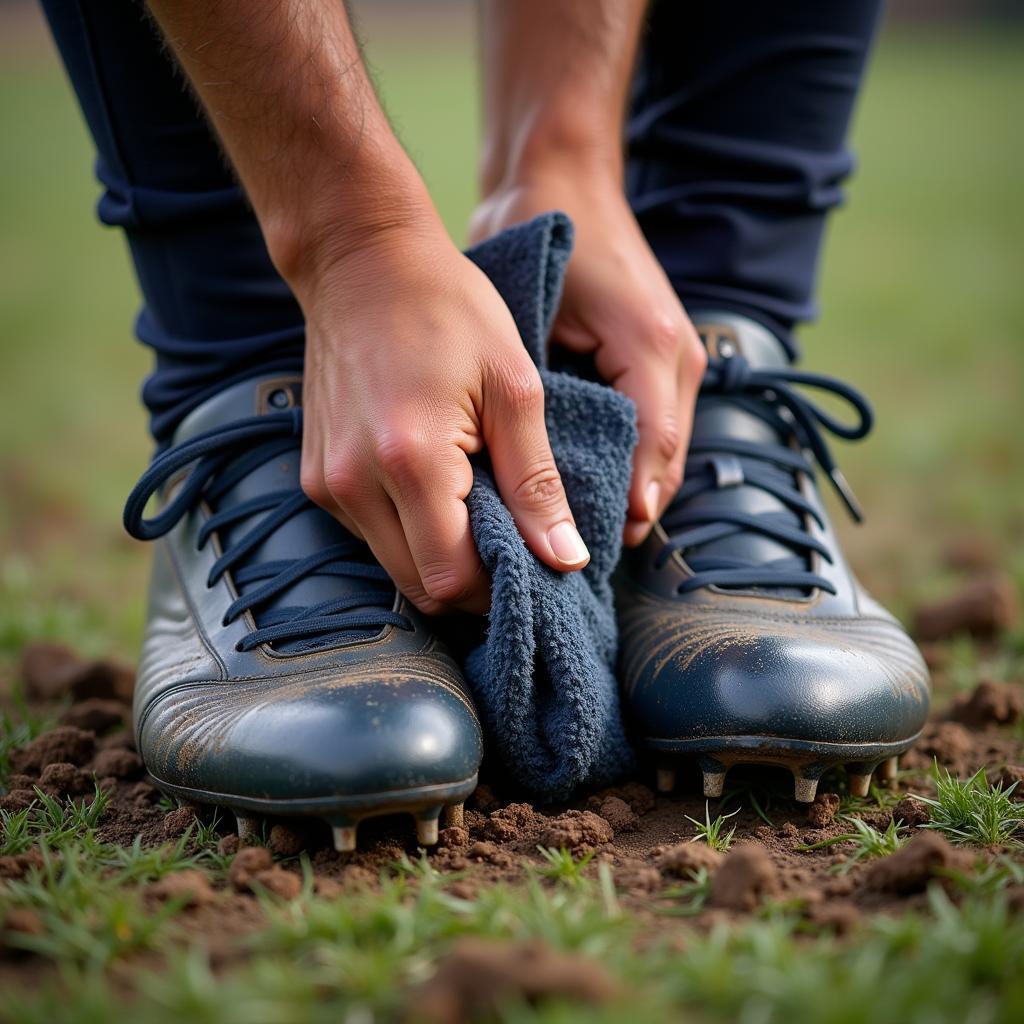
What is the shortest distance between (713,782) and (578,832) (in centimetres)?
22

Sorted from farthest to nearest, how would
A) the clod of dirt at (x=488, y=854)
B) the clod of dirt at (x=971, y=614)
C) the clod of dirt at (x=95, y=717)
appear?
the clod of dirt at (x=971, y=614) → the clod of dirt at (x=95, y=717) → the clod of dirt at (x=488, y=854)

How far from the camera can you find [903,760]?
5.62 feet

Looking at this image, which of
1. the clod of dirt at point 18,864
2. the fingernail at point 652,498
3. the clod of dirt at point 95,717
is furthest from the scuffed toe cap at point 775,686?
the clod of dirt at point 95,717

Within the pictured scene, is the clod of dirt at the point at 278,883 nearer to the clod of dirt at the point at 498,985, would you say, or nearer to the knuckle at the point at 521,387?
the clod of dirt at the point at 498,985

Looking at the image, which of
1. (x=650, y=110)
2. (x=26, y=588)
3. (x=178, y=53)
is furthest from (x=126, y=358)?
(x=178, y=53)

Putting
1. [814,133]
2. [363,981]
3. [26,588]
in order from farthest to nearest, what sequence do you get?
[26,588]
[814,133]
[363,981]

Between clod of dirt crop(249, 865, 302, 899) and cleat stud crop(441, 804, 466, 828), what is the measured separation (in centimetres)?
21

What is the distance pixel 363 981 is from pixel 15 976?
0.35m

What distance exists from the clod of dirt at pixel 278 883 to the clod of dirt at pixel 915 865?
2.11 ft

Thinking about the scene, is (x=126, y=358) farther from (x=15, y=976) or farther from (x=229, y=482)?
(x=15, y=976)

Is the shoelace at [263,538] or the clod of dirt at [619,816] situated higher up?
the shoelace at [263,538]

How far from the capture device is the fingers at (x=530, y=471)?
4.79ft

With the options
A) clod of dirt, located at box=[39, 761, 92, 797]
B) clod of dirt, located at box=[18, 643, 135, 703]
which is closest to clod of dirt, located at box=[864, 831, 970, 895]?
clod of dirt, located at box=[39, 761, 92, 797]

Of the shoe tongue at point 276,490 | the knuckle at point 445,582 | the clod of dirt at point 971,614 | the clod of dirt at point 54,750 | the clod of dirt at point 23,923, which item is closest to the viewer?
the clod of dirt at point 23,923
